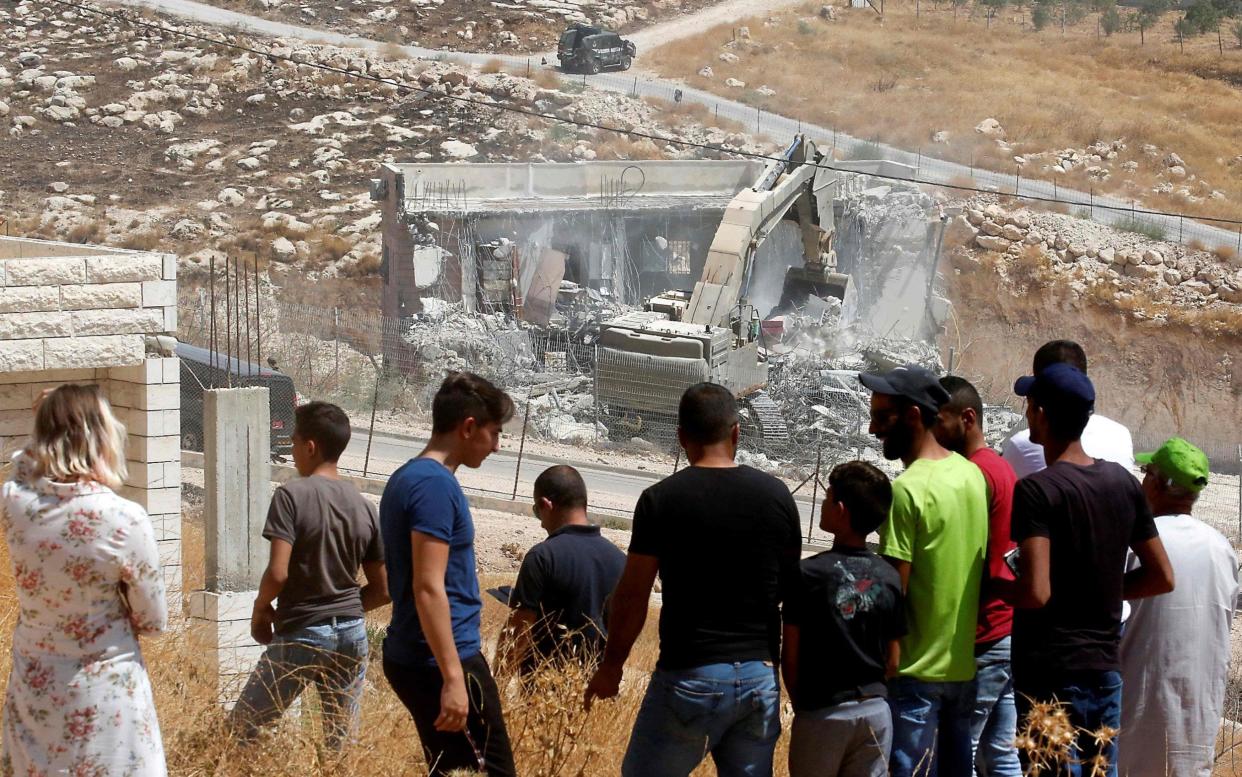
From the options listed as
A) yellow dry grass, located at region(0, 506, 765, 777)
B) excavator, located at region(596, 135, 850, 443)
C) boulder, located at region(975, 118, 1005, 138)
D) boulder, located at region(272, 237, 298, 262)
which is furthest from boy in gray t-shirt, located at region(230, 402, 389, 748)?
boulder, located at region(975, 118, 1005, 138)

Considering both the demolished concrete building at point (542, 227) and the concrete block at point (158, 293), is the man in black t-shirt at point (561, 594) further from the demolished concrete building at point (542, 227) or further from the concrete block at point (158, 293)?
the demolished concrete building at point (542, 227)

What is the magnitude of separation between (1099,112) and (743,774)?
158 ft

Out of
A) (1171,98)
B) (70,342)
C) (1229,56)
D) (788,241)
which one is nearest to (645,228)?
(788,241)

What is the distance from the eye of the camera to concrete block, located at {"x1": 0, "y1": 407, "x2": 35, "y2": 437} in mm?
8977

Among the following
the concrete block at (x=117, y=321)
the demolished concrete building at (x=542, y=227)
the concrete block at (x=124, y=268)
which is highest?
the concrete block at (x=124, y=268)

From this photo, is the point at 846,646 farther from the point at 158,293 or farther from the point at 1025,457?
the point at 158,293

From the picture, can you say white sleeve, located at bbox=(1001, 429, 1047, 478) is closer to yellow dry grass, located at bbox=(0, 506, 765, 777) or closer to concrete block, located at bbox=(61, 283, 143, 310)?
yellow dry grass, located at bbox=(0, 506, 765, 777)

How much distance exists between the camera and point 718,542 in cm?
426

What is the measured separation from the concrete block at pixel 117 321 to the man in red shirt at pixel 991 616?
5.89 m

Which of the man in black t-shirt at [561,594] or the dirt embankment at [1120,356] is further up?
the man in black t-shirt at [561,594]

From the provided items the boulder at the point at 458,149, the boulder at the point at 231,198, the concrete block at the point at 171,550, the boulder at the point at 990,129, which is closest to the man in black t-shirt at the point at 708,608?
the concrete block at the point at 171,550

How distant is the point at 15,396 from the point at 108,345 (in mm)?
695

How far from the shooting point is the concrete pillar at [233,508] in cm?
820

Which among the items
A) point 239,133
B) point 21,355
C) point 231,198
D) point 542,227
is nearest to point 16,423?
point 21,355
